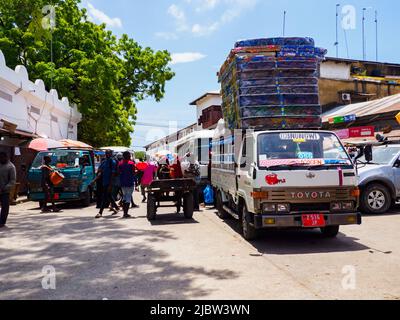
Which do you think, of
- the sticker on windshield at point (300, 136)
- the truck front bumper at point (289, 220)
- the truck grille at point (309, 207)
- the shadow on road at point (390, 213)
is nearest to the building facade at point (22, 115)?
the sticker on windshield at point (300, 136)

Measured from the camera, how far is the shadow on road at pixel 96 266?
16.0 ft

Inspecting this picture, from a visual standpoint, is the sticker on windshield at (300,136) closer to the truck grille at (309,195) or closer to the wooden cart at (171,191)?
the truck grille at (309,195)

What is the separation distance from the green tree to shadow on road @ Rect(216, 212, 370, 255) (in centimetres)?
1979

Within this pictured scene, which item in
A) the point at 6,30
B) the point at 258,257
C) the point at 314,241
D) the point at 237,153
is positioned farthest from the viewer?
the point at 6,30

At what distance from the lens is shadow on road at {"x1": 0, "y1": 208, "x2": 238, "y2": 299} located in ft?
16.0

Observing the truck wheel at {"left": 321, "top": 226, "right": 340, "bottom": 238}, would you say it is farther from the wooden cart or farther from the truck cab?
the truck cab

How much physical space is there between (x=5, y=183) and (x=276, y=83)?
6.59 meters

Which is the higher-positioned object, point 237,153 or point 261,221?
point 237,153

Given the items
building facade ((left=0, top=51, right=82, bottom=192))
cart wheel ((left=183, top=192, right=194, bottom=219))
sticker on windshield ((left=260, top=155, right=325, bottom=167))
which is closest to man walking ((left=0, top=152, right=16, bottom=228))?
cart wheel ((left=183, top=192, right=194, bottom=219))

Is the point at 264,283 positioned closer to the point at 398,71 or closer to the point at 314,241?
the point at 314,241

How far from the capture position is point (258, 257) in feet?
21.7
